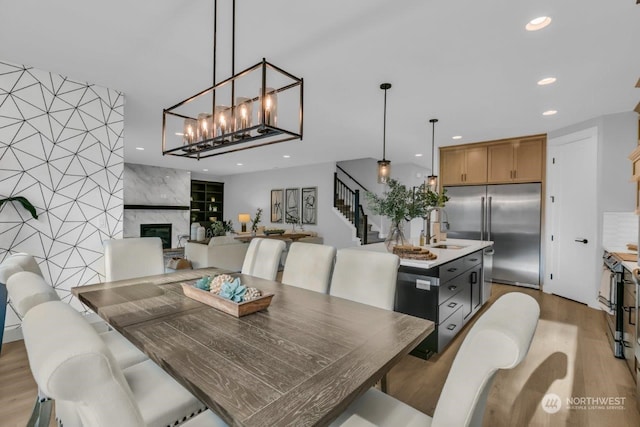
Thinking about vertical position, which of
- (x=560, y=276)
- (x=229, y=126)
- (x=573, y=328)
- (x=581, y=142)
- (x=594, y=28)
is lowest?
(x=573, y=328)

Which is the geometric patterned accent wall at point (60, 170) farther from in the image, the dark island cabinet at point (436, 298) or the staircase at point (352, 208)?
the staircase at point (352, 208)

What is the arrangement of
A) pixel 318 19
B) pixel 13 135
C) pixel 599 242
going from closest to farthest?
pixel 318 19
pixel 13 135
pixel 599 242

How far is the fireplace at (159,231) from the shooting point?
29.0 feet

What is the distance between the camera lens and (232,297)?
159 centimetres

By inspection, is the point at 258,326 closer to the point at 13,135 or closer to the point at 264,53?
the point at 264,53

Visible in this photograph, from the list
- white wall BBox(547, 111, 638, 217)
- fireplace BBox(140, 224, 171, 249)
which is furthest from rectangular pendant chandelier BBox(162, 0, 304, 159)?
fireplace BBox(140, 224, 171, 249)

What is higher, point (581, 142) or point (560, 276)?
point (581, 142)

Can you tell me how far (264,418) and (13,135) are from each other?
362 cm

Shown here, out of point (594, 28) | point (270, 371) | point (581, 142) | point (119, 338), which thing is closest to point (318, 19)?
point (594, 28)

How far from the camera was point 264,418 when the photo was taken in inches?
30.6

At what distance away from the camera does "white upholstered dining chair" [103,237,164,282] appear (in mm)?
2496

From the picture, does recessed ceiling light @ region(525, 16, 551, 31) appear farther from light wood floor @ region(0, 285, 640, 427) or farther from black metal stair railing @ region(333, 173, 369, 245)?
black metal stair railing @ region(333, 173, 369, 245)

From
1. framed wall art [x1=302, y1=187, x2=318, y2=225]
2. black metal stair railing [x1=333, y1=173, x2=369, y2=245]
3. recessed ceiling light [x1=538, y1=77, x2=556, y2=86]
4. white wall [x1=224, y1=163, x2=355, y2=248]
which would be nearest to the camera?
recessed ceiling light [x1=538, y1=77, x2=556, y2=86]

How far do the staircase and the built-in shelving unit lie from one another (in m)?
5.09
